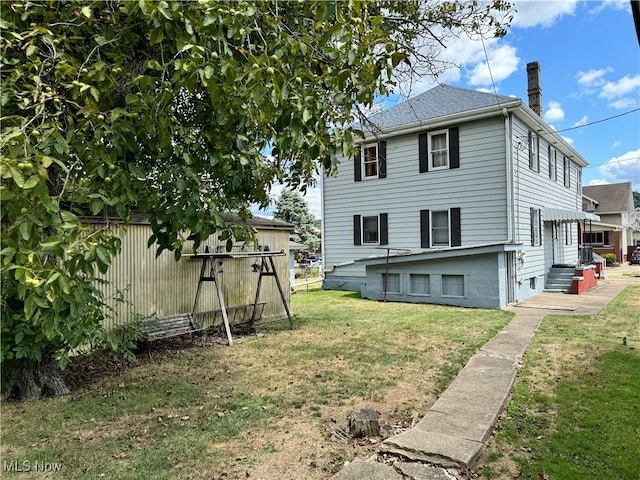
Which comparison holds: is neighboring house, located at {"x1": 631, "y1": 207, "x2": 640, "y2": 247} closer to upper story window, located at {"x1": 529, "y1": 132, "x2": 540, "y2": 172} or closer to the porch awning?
the porch awning

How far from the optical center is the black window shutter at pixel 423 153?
13188 millimetres

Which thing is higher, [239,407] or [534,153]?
[534,153]

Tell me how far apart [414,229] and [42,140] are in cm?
1201

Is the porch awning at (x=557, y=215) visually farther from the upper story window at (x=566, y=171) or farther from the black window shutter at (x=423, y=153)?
the black window shutter at (x=423, y=153)

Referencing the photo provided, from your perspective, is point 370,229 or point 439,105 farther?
point 370,229

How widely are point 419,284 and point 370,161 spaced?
5247mm

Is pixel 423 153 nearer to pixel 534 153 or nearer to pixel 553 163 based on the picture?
pixel 534 153

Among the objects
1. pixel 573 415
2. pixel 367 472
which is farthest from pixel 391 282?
pixel 367 472

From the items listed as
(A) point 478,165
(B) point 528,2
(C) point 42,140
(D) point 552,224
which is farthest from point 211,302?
(D) point 552,224

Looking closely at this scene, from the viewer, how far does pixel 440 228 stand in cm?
1309

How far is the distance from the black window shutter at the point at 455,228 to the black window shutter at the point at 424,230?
81 cm

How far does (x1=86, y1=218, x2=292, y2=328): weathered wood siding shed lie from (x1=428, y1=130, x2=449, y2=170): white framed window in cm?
621

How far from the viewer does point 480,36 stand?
648 cm

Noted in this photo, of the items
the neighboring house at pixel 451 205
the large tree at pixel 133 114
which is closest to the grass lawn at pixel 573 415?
the large tree at pixel 133 114
